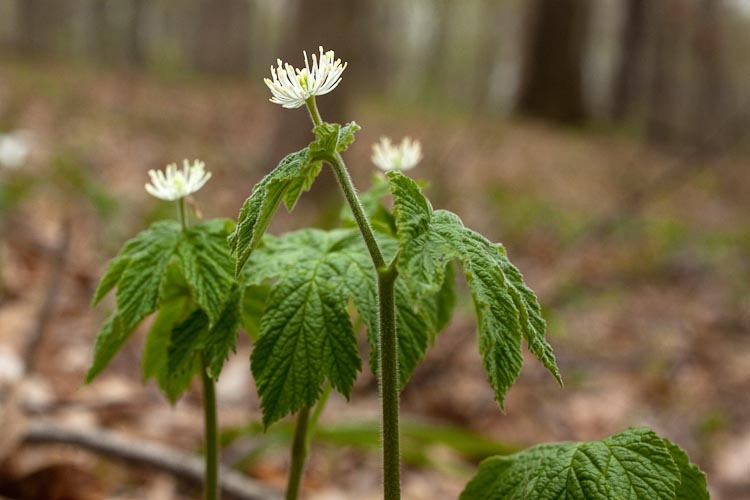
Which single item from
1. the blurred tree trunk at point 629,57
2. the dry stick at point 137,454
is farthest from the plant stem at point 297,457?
the blurred tree trunk at point 629,57

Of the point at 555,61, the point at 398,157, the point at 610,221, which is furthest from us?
the point at 555,61

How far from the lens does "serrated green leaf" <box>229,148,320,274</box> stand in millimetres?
884

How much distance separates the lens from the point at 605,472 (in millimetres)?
970

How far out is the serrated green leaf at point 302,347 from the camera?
95cm

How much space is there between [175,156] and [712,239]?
5.39 m

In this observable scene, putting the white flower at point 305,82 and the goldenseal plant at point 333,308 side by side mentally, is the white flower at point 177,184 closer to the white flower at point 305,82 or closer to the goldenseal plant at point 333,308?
the goldenseal plant at point 333,308

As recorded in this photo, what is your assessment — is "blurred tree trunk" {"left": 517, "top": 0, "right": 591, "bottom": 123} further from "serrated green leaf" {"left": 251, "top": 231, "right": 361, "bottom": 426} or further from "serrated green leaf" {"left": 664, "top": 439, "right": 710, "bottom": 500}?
"serrated green leaf" {"left": 251, "top": 231, "right": 361, "bottom": 426}


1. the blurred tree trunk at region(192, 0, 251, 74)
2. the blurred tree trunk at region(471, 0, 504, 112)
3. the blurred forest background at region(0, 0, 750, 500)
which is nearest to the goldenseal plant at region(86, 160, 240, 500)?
the blurred forest background at region(0, 0, 750, 500)

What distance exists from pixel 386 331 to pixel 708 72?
77.3 feet

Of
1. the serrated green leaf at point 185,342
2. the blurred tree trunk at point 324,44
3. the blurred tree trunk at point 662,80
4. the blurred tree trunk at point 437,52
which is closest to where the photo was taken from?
the serrated green leaf at point 185,342

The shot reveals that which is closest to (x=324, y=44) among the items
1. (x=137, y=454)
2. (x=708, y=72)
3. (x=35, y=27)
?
(x=137, y=454)

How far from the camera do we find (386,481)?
3.23 feet

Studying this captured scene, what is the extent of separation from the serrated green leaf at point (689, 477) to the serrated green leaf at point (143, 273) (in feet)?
2.55

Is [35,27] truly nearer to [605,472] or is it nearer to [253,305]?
[253,305]
